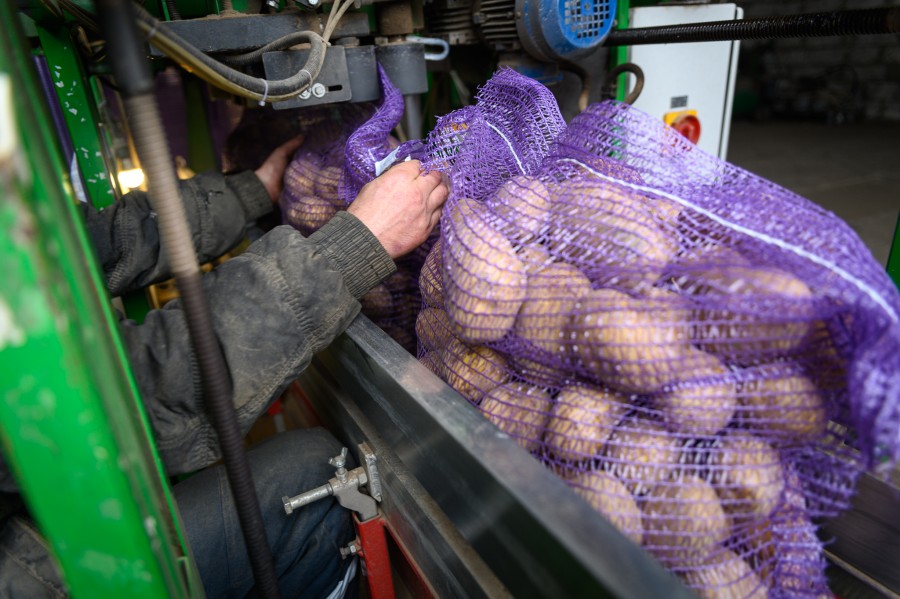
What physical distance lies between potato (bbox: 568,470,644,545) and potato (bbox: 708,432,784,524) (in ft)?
0.34

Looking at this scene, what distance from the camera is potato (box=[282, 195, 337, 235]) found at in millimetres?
1380

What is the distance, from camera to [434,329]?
1.03m

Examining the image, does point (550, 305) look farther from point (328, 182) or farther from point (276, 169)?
point (276, 169)

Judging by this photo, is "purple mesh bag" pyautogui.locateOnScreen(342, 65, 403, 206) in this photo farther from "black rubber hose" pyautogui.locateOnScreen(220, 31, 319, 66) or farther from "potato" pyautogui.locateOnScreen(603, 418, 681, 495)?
"potato" pyautogui.locateOnScreen(603, 418, 681, 495)

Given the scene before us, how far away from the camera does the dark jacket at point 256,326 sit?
874 millimetres

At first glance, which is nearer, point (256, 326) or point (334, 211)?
point (256, 326)

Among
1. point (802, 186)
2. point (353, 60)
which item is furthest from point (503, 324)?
point (802, 186)

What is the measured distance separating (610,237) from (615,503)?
35cm

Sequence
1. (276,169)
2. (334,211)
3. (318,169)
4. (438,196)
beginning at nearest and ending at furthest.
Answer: (438,196), (334,211), (318,169), (276,169)

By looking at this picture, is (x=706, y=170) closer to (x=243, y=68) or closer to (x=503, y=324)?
(x=503, y=324)

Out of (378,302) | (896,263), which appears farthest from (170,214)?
(896,263)

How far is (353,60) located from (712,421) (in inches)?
→ 41.9

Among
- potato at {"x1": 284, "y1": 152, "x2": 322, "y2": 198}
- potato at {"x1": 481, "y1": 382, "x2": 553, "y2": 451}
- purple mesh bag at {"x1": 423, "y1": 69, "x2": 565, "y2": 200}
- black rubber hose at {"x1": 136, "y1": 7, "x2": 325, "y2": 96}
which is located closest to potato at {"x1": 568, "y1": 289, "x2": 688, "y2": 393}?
potato at {"x1": 481, "y1": 382, "x2": 553, "y2": 451}

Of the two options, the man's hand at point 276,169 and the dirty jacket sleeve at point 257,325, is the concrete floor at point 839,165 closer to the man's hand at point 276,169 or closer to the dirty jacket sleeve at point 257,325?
the man's hand at point 276,169
